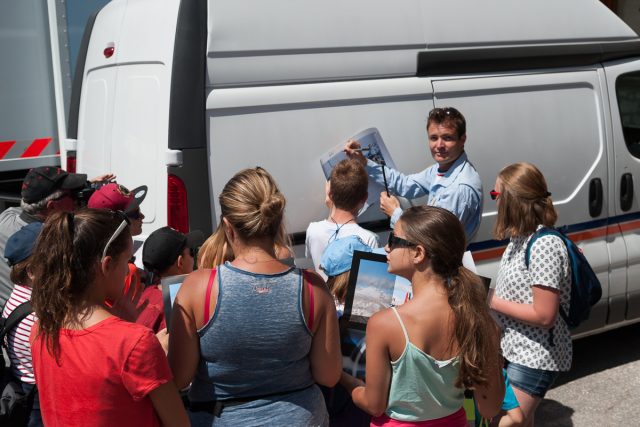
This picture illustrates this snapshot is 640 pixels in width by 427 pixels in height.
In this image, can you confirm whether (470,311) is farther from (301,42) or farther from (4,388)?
(301,42)

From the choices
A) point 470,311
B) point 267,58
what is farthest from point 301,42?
point 470,311

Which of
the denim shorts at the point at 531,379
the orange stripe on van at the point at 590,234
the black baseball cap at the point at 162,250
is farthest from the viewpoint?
the orange stripe on van at the point at 590,234

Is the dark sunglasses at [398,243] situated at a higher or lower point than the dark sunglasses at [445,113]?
lower

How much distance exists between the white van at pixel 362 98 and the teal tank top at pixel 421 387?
1.61 meters

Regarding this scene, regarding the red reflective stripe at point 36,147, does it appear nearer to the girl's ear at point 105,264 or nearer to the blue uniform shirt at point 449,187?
the blue uniform shirt at point 449,187

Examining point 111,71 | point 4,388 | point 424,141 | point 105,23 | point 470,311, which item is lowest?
point 4,388

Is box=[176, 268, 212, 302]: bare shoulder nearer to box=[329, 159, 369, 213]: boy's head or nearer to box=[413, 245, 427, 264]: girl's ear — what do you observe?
box=[413, 245, 427, 264]: girl's ear

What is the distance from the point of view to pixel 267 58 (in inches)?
152

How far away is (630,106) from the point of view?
5.49 metres

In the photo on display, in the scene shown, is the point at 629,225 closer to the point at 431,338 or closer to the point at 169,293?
the point at 431,338

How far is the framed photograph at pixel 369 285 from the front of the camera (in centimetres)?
277

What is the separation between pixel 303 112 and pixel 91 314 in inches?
81.2

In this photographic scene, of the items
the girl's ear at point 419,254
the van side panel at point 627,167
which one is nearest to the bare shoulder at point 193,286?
the girl's ear at point 419,254

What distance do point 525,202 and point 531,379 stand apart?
31.4 inches
